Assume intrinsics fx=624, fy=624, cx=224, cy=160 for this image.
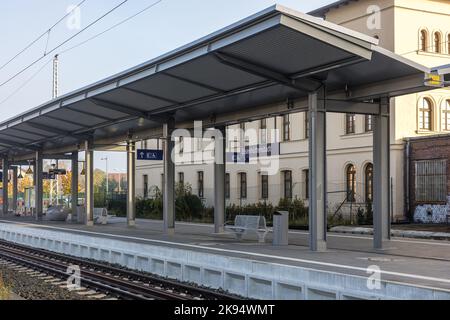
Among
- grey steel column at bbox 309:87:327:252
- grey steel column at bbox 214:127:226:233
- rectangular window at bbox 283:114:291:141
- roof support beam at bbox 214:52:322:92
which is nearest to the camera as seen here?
roof support beam at bbox 214:52:322:92

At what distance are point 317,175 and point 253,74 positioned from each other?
9.80 feet

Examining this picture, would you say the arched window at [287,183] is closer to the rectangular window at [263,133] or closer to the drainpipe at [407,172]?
the rectangular window at [263,133]

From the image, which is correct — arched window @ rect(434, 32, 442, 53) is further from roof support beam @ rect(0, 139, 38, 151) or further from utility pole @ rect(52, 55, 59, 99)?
roof support beam @ rect(0, 139, 38, 151)

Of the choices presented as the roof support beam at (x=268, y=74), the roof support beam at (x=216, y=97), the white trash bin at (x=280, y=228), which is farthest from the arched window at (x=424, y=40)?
the roof support beam at (x=268, y=74)

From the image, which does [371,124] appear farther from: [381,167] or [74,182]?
[74,182]

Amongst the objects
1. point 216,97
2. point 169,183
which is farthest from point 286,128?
point 216,97

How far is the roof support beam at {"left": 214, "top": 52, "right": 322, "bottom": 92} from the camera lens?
1431 centimetres

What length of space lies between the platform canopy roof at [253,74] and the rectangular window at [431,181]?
11.0 metres

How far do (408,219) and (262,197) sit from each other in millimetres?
10362

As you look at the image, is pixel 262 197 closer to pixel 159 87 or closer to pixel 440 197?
pixel 440 197

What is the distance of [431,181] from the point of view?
27.0 m

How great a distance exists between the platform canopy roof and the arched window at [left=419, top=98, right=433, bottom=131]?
42.0 ft

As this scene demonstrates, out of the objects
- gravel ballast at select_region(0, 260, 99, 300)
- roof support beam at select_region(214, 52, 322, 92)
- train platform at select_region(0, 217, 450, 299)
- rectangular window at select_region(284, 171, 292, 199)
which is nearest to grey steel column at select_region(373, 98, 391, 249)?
train platform at select_region(0, 217, 450, 299)
